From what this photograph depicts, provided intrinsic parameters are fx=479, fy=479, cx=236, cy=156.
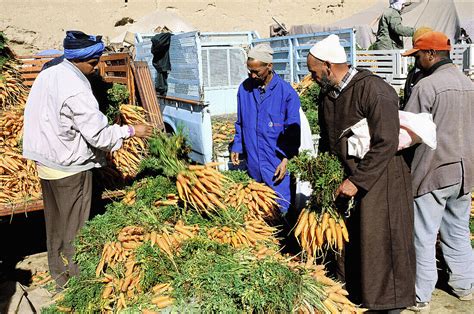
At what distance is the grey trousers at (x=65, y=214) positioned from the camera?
369cm

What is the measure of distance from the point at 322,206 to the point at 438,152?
3.44 ft

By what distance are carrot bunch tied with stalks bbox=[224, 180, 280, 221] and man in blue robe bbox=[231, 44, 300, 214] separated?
181 millimetres

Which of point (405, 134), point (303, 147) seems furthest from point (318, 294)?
point (303, 147)

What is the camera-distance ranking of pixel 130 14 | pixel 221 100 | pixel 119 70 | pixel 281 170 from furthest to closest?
1. pixel 130 14
2. pixel 221 100
3. pixel 119 70
4. pixel 281 170

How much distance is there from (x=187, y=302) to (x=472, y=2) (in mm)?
15023

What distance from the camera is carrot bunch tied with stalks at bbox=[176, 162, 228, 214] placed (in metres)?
3.69

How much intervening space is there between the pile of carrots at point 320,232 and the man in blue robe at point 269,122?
82 centimetres

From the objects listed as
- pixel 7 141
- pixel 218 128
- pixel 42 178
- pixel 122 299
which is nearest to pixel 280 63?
pixel 218 128

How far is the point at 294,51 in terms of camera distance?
7.66 metres

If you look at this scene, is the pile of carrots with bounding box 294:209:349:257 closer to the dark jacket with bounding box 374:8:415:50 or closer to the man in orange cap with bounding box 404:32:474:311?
the man in orange cap with bounding box 404:32:474:311

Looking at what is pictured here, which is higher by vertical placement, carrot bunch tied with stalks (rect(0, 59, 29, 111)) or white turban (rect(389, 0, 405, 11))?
white turban (rect(389, 0, 405, 11))

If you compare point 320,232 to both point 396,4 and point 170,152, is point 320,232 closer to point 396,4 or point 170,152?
point 170,152

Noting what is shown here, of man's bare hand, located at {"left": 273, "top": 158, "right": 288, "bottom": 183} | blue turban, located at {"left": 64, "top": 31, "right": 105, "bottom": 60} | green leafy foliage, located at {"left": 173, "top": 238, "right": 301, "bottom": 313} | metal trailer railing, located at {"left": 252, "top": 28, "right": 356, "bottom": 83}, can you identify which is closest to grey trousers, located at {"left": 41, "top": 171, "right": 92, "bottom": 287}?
blue turban, located at {"left": 64, "top": 31, "right": 105, "bottom": 60}

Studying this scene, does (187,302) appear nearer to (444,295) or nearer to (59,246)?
(59,246)
